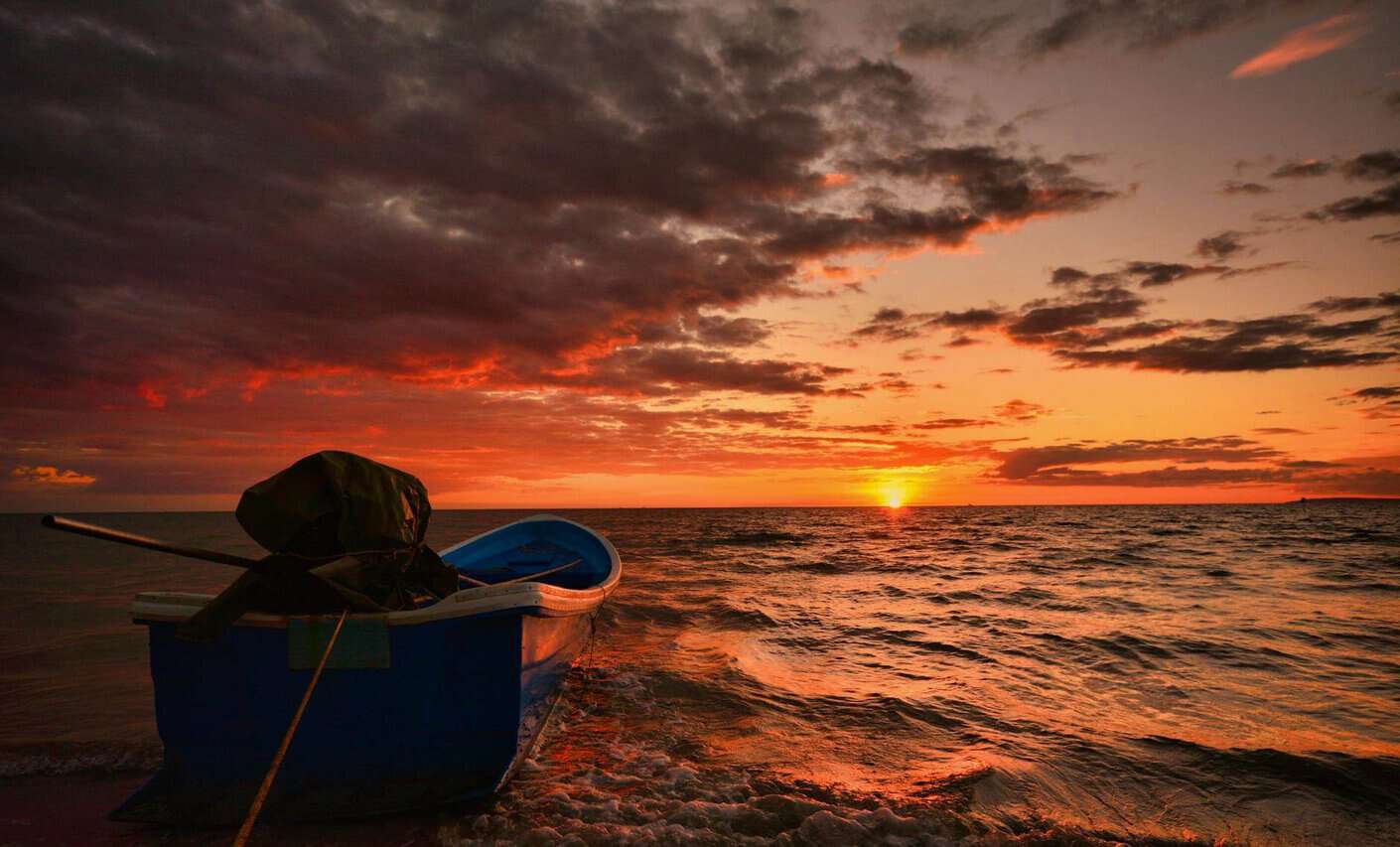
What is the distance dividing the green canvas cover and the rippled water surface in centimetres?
164

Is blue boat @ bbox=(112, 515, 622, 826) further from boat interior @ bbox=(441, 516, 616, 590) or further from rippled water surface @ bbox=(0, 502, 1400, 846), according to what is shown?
boat interior @ bbox=(441, 516, 616, 590)

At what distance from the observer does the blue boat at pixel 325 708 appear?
14.7ft

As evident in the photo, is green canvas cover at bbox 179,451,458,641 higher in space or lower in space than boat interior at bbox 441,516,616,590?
higher

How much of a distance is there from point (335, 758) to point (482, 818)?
1135 mm

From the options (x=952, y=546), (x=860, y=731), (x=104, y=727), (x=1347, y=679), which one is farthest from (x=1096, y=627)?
(x=952, y=546)

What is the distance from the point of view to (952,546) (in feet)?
120

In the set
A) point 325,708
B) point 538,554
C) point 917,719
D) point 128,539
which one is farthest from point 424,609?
point 538,554

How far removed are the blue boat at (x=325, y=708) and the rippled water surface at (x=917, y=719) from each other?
0.38m

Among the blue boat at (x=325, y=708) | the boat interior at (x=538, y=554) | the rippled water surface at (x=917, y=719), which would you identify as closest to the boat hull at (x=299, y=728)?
the blue boat at (x=325, y=708)

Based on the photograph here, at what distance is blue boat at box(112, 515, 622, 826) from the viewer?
4.48 meters

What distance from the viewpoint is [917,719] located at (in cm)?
746

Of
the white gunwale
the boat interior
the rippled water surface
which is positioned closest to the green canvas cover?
the white gunwale

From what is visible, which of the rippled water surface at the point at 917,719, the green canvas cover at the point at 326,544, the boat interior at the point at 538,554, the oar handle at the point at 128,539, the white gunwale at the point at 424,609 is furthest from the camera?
the boat interior at the point at 538,554

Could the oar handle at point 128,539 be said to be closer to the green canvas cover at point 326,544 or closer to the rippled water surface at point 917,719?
the green canvas cover at point 326,544
